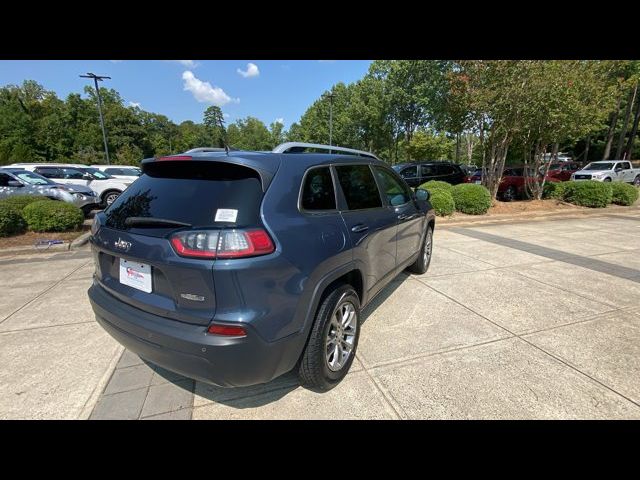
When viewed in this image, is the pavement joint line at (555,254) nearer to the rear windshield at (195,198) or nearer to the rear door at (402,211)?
the rear door at (402,211)

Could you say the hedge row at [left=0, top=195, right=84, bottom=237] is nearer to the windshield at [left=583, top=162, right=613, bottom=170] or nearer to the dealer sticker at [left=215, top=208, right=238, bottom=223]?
the dealer sticker at [left=215, top=208, right=238, bottom=223]

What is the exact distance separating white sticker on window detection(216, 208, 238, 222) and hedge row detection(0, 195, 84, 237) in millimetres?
7024

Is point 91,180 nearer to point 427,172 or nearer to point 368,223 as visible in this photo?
point 427,172

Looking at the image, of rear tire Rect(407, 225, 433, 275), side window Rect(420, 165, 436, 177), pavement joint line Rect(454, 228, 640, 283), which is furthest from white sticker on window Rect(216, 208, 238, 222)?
side window Rect(420, 165, 436, 177)

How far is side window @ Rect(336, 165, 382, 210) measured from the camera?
8.68 ft

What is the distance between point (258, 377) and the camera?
72.9 inches

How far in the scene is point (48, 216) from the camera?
6.71 meters

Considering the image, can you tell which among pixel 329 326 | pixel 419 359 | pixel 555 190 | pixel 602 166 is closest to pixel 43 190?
pixel 329 326

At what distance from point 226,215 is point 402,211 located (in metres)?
2.27
